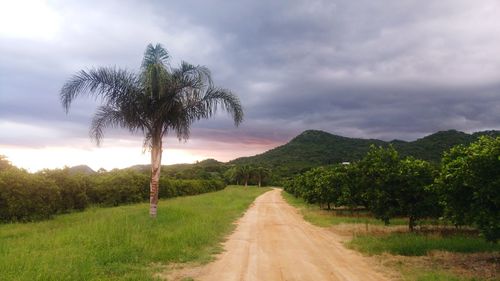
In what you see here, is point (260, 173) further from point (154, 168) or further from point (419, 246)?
point (419, 246)

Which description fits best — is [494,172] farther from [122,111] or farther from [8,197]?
[8,197]

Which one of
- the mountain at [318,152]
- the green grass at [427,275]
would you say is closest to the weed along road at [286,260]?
the green grass at [427,275]

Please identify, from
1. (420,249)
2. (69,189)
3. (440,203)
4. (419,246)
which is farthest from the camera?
(69,189)

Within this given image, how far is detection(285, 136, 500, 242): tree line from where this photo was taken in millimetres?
11078

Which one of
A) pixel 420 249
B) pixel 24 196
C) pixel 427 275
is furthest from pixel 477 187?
pixel 24 196

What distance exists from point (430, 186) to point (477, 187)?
3737 mm

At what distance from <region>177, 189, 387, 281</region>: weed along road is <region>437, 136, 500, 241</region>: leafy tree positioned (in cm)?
319

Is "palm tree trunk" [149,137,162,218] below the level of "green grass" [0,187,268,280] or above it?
above

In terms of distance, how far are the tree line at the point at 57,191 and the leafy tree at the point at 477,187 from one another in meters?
19.5

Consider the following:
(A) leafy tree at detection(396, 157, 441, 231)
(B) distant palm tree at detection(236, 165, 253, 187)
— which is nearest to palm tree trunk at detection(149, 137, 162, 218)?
(A) leafy tree at detection(396, 157, 441, 231)

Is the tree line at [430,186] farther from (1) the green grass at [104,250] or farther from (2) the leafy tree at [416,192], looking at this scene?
(1) the green grass at [104,250]

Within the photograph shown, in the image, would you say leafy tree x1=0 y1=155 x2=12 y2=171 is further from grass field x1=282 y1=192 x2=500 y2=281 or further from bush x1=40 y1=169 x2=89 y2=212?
grass field x1=282 y1=192 x2=500 y2=281

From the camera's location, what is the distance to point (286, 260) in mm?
12477

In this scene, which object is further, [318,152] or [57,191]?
[318,152]
